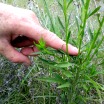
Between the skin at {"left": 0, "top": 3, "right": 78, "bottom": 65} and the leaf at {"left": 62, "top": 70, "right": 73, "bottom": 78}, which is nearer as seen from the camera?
the leaf at {"left": 62, "top": 70, "right": 73, "bottom": 78}

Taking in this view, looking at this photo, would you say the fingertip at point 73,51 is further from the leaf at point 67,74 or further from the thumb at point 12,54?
the thumb at point 12,54

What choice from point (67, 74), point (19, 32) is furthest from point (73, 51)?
point (19, 32)

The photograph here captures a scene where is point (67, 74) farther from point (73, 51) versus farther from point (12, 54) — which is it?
point (12, 54)

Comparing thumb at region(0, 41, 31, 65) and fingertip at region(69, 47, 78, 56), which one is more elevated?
thumb at region(0, 41, 31, 65)

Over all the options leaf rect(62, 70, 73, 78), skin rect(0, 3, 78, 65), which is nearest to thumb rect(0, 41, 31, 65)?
skin rect(0, 3, 78, 65)

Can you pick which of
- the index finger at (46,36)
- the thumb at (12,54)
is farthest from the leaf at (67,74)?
the thumb at (12,54)

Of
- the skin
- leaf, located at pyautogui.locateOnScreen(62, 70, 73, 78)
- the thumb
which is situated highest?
the skin

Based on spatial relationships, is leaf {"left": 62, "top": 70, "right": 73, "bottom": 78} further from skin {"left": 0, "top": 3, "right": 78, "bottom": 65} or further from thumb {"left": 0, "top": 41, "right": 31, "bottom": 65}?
thumb {"left": 0, "top": 41, "right": 31, "bottom": 65}

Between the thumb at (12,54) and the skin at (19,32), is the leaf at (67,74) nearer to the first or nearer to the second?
the skin at (19,32)

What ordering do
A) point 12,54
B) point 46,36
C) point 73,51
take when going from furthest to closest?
point 12,54 → point 46,36 → point 73,51

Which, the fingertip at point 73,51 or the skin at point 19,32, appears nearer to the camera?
the fingertip at point 73,51

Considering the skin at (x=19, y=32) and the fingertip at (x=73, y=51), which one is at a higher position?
the skin at (x=19, y=32)

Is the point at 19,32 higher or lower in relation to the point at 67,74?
higher

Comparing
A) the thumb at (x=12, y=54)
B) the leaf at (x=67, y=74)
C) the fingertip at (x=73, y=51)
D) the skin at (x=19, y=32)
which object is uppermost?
the skin at (x=19, y=32)
